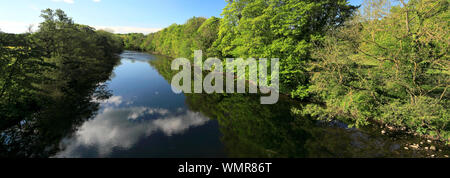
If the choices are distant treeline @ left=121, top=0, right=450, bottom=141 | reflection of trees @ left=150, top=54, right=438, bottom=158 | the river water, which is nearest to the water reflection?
the river water

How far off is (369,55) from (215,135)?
11.7 meters

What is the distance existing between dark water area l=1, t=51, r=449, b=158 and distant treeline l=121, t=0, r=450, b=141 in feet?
5.11

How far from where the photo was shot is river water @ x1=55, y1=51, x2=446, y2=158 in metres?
9.49

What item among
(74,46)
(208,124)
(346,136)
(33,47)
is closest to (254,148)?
(208,124)

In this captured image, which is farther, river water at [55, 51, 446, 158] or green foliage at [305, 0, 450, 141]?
river water at [55, 51, 446, 158]

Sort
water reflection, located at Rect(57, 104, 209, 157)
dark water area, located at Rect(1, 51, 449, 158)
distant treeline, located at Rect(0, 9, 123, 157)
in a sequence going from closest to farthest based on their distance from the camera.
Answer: dark water area, located at Rect(1, 51, 449, 158) → water reflection, located at Rect(57, 104, 209, 157) → distant treeline, located at Rect(0, 9, 123, 157)

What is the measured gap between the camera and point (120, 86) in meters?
24.5

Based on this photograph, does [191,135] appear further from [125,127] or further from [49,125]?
[49,125]

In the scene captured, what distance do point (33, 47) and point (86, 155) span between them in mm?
9228

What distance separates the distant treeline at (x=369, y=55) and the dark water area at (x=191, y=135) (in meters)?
1.56

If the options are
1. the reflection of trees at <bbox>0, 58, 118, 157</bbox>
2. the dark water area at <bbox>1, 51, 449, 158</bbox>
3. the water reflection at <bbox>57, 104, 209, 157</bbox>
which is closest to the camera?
the reflection of trees at <bbox>0, 58, 118, 157</bbox>

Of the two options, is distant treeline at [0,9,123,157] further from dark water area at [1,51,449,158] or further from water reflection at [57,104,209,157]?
water reflection at [57,104,209,157]

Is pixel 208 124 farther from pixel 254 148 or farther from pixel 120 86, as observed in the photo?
pixel 120 86
